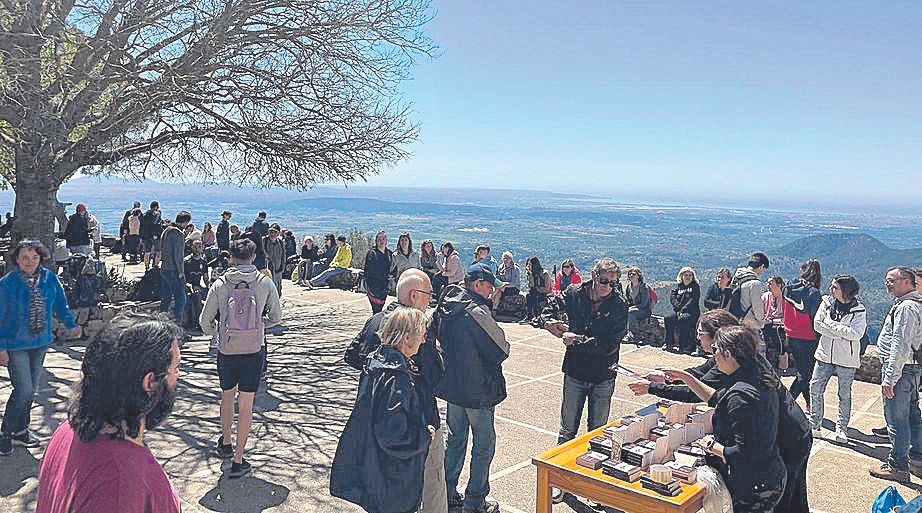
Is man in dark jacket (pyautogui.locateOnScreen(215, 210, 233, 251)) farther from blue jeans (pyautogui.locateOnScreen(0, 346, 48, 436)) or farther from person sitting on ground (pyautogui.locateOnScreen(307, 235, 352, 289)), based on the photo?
blue jeans (pyautogui.locateOnScreen(0, 346, 48, 436))

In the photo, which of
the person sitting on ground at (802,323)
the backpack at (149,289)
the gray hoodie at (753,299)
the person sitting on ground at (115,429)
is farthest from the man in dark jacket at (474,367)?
the backpack at (149,289)

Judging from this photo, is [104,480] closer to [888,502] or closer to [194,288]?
[888,502]

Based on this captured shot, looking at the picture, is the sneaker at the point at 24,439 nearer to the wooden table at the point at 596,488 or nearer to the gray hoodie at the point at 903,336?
the wooden table at the point at 596,488

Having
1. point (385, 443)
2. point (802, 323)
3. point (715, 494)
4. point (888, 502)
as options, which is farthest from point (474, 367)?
point (802, 323)

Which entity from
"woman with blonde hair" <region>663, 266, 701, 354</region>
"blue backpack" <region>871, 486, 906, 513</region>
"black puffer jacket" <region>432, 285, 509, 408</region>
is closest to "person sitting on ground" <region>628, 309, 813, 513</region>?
"blue backpack" <region>871, 486, 906, 513</region>

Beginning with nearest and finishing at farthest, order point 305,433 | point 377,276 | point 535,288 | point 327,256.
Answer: point 305,433 < point 377,276 < point 535,288 < point 327,256

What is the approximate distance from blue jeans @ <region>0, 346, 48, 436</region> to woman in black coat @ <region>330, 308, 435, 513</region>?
11.3ft

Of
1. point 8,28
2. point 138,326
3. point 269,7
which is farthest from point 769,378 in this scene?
point 8,28

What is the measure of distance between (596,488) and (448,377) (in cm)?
145

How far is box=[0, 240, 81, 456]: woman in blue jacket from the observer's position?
5.37 metres

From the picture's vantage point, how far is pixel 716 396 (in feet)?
12.6

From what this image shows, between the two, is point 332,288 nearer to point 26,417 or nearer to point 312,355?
point 312,355

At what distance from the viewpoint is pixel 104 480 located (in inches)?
72.6

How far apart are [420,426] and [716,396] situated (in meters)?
1.72
